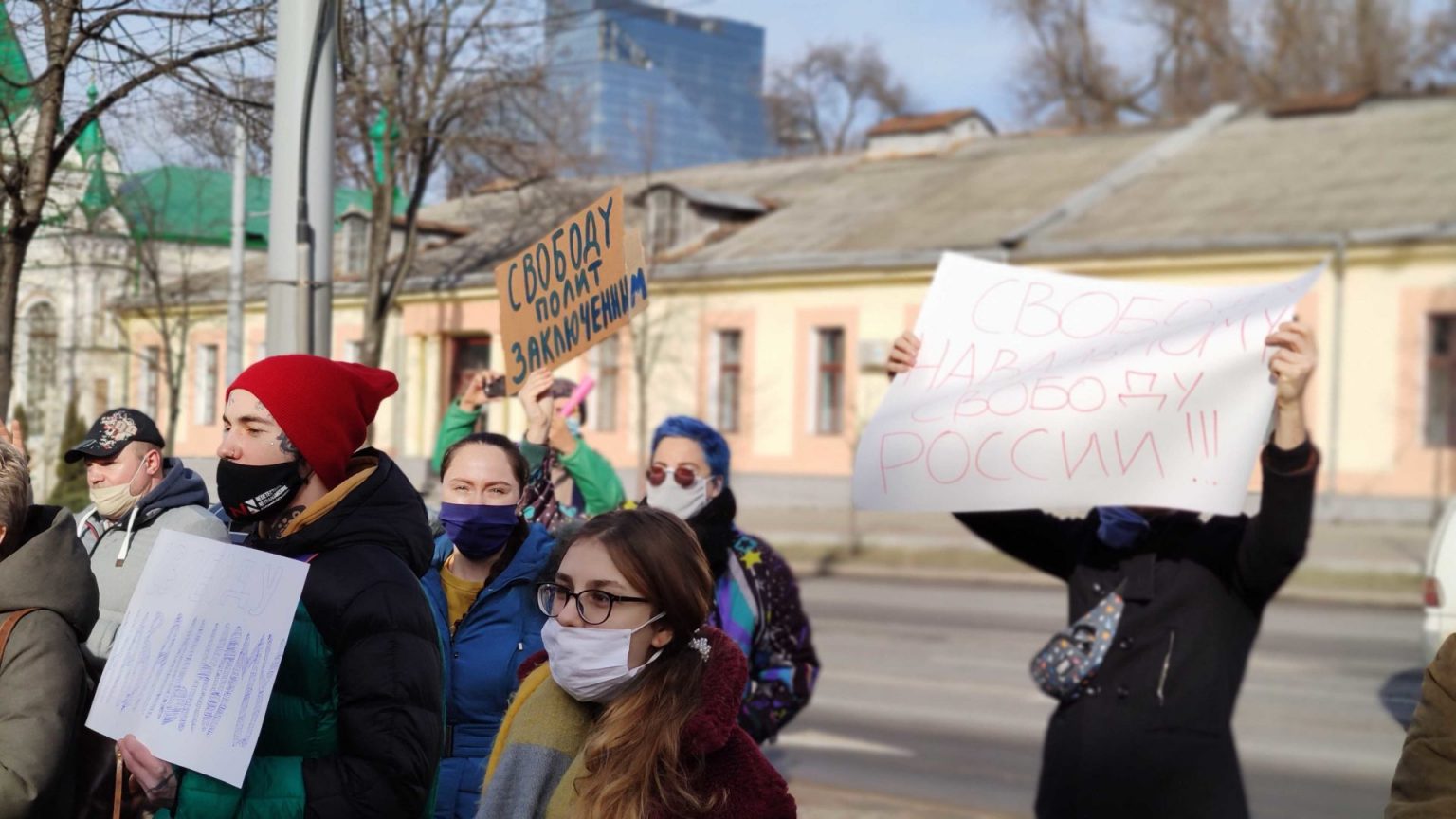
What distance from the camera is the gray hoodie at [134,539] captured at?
3.78m

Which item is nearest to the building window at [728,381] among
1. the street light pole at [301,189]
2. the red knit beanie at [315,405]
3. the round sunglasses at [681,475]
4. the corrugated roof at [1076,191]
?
the corrugated roof at [1076,191]

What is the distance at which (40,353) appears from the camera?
7.38m

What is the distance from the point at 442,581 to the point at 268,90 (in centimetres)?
287

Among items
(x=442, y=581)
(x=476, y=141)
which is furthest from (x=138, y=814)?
(x=476, y=141)

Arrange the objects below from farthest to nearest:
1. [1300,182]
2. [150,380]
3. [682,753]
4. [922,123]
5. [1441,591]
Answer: [922,123] < [1300,182] < [150,380] < [1441,591] < [682,753]

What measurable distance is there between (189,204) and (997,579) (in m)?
12.6

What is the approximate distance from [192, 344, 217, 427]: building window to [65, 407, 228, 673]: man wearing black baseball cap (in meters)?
12.3

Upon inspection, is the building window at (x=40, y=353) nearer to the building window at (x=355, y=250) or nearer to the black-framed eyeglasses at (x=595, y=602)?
the black-framed eyeglasses at (x=595, y=602)

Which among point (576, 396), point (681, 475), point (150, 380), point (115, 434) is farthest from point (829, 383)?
point (115, 434)

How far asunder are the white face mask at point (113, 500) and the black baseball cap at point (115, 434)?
112mm

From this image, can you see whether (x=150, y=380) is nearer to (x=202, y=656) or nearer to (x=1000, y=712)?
(x=1000, y=712)

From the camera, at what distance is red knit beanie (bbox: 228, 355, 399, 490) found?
2.96 metres

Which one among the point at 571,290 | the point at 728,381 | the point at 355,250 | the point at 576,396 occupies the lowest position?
the point at 728,381

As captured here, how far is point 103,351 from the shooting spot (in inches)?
376
